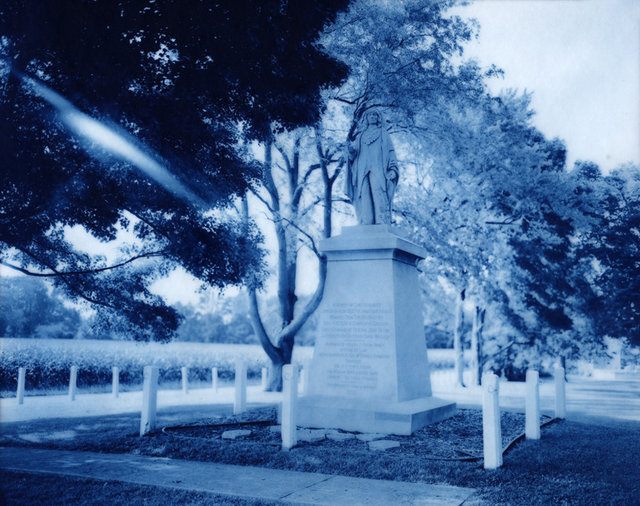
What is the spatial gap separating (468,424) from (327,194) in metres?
9.53

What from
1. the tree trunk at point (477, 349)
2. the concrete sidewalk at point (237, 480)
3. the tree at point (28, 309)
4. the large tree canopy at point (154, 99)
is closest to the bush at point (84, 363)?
the tree at point (28, 309)

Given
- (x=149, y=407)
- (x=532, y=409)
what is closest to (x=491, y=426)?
(x=532, y=409)

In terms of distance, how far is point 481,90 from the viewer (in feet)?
51.4

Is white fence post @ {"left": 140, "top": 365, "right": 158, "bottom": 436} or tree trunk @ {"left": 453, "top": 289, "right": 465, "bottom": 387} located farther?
tree trunk @ {"left": 453, "top": 289, "right": 465, "bottom": 387}

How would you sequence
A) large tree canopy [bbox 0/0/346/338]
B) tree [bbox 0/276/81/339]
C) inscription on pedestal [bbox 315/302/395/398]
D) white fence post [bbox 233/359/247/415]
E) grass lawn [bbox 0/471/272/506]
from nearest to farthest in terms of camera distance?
grass lawn [bbox 0/471/272/506]
large tree canopy [bbox 0/0/346/338]
inscription on pedestal [bbox 315/302/395/398]
white fence post [bbox 233/359/247/415]
tree [bbox 0/276/81/339]

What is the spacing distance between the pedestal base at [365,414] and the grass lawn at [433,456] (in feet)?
0.77

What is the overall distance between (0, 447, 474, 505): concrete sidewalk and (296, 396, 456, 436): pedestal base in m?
2.41

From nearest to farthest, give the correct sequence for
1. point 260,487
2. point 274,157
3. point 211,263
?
point 260,487
point 211,263
point 274,157

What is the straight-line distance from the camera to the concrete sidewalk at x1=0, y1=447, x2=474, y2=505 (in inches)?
202

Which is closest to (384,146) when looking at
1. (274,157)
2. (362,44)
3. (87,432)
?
→ (362,44)

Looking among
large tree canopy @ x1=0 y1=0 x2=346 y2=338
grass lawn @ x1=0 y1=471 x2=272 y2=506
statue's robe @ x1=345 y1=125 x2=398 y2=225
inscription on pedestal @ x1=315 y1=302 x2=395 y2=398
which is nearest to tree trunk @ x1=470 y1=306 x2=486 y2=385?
statue's robe @ x1=345 y1=125 x2=398 y2=225

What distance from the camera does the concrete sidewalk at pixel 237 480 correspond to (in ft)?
16.9

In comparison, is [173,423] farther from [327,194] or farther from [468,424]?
[327,194]

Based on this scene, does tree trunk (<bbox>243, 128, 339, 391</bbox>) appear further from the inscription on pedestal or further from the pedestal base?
the pedestal base
